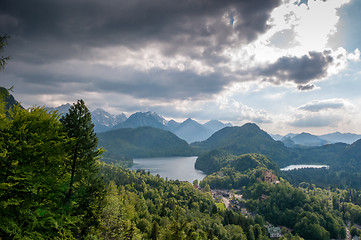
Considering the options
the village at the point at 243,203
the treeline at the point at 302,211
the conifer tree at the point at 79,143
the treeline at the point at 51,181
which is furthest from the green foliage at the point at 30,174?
the treeline at the point at 302,211

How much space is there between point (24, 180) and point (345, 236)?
13116 centimetres

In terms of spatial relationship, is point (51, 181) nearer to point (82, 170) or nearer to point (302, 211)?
point (82, 170)

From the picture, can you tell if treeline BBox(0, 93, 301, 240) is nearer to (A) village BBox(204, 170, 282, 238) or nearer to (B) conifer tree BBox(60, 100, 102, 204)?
(B) conifer tree BBox(60, 100, 102, 204)

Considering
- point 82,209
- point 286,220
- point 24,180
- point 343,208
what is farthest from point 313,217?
point 24,180

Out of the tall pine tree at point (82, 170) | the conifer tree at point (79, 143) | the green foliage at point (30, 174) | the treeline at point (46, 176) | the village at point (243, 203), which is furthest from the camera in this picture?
the village at point (243, 203)

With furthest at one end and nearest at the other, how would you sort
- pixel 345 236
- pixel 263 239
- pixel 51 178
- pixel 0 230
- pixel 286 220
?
pixel 286 220, pixel 345 236, pixel 263 239, pixel 51 178, pixel 0 230

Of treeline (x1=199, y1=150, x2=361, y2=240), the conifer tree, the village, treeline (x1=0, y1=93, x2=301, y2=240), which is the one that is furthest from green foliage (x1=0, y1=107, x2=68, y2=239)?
treeline (x1=199, y1=150, x2=361, y2=240)

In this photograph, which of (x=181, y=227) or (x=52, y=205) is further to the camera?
(x=181, y=227)

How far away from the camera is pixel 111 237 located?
1039 inches

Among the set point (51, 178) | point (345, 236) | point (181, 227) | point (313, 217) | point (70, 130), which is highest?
point (70, 130)

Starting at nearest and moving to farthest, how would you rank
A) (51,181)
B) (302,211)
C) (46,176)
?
(46,176), (51,181), (302,211)

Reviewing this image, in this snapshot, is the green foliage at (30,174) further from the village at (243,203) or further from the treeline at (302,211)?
the treeline at (302,211)

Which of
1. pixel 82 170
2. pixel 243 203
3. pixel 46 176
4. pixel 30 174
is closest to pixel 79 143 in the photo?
pixel 82 170

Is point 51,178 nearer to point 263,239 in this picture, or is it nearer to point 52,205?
point 52,205
